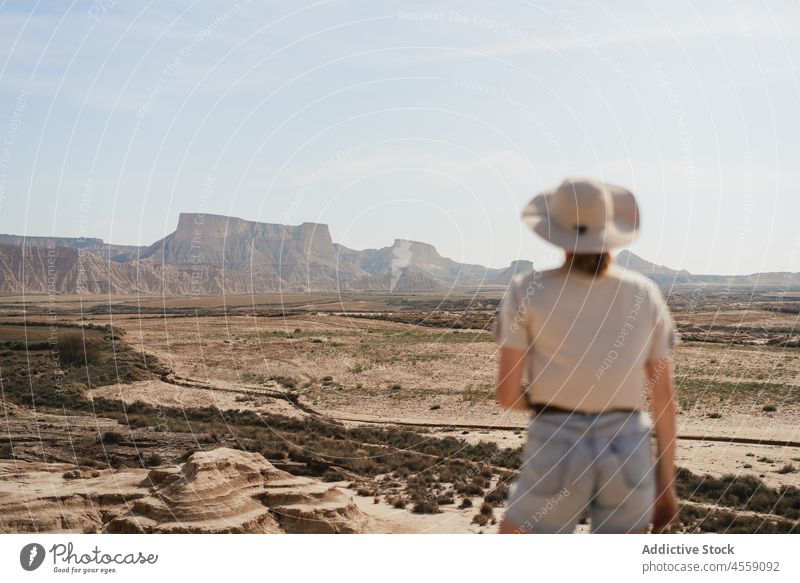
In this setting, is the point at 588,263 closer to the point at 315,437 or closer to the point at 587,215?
the point at 587,215

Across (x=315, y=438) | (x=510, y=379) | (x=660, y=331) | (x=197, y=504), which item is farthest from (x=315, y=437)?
(x=660, y=331)

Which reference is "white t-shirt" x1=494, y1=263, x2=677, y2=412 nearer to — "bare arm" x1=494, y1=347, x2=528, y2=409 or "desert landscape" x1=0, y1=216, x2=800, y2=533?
"bare arm" x1=494, y1=347, x2=528, y2=409

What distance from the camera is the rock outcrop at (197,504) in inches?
472

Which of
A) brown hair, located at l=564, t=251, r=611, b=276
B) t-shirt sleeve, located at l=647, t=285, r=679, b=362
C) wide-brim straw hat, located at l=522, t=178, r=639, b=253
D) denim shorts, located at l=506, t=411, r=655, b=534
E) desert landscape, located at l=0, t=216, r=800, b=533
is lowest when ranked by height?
desert landscape, located at l=0, t=216, r=800, b=533

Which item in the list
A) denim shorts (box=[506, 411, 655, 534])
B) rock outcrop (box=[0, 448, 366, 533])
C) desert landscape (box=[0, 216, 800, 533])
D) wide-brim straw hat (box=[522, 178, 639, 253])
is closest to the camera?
denim shorts (box=[506, 411, 655, 534])

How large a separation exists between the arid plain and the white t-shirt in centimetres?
938

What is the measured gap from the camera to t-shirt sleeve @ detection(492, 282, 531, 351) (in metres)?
3.04

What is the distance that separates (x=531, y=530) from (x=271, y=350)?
4913cm

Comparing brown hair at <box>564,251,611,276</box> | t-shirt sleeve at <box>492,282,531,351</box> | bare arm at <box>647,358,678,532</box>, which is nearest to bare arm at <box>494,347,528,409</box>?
t-shirt sleeve at <box>492,282,531,351</box>

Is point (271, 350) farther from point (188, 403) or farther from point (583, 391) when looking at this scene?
point (583, 391)

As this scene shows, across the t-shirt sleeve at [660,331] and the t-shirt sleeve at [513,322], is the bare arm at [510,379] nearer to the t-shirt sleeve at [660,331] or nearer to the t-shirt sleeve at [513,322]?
the t-shirt sleeve at [513,322]

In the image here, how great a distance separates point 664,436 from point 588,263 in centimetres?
75

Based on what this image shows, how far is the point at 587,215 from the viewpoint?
3.39 metres

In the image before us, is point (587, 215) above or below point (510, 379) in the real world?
above
